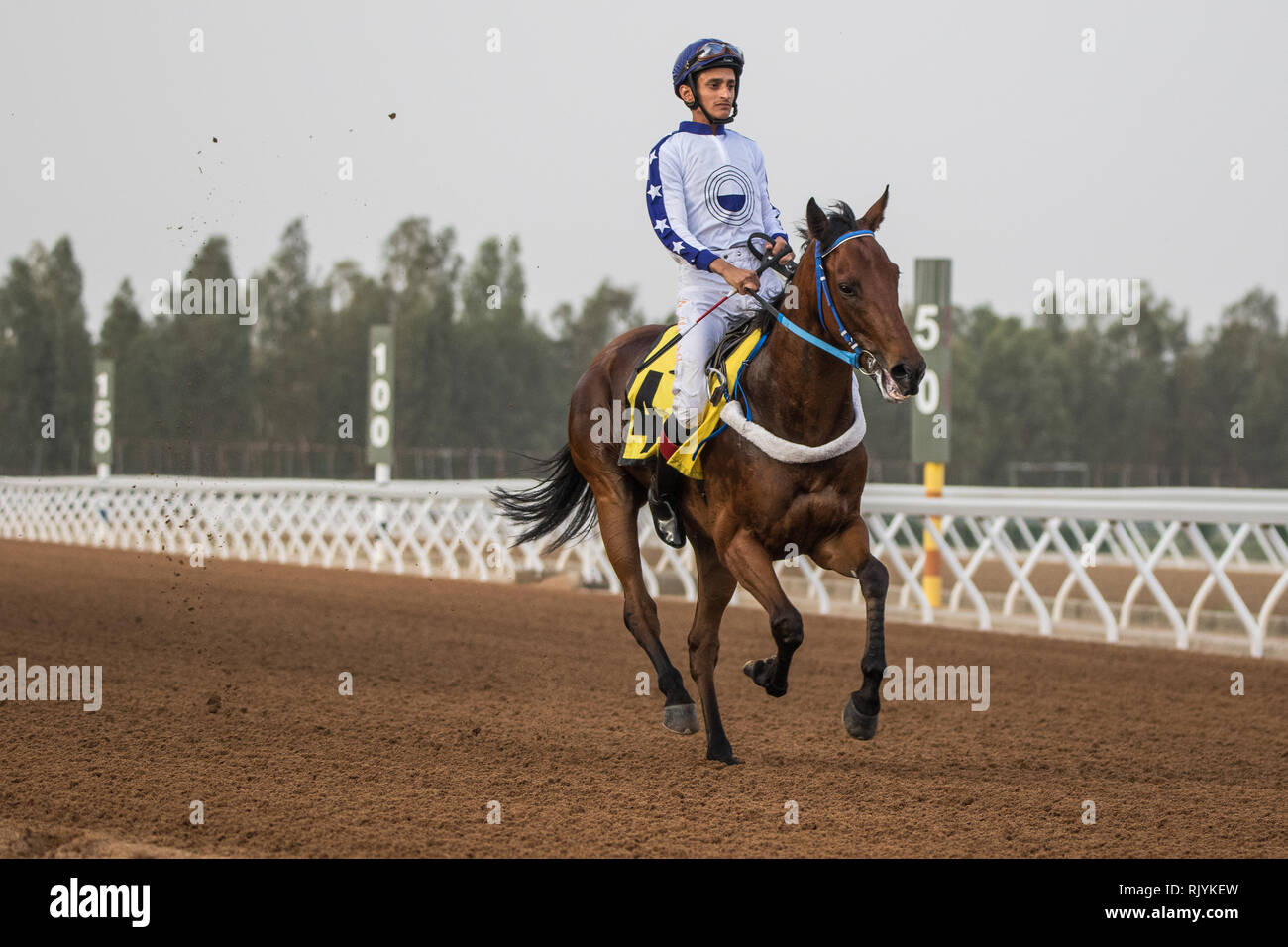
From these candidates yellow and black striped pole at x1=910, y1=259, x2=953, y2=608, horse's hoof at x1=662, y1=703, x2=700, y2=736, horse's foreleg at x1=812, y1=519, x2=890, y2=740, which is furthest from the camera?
yellow and black striped pole at x1=910, y1=259, x2=953, y2=608

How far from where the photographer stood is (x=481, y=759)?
5.99m

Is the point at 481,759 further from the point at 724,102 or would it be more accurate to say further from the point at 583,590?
the point at 583,590

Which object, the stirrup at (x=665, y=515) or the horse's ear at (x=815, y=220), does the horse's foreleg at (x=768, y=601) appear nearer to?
the stirrup at (x=665, y=515)

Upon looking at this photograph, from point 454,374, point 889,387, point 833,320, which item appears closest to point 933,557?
point 833,320

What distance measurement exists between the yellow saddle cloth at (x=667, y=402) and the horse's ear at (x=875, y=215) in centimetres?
61

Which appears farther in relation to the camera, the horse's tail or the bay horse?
the horse's tail

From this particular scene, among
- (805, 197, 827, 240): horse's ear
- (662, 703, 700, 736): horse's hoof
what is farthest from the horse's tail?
(805, 197, 827, 240): horse's ear

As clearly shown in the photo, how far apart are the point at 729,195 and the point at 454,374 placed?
168 ft

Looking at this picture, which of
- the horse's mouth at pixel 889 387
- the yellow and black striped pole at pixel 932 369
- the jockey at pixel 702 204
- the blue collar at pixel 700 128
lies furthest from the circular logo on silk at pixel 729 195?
the yellow and black striped pole at pixel 932 369

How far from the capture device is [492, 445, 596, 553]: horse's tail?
7215mm

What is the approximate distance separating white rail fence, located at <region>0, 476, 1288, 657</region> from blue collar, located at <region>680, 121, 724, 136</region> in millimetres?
3002

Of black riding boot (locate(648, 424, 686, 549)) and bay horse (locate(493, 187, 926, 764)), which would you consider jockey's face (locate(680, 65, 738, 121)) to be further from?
black riding boot (locate(648, 424, 686, 549))

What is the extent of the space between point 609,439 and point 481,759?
4.97 ft

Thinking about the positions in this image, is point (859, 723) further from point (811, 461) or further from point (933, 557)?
point (933, 557)
